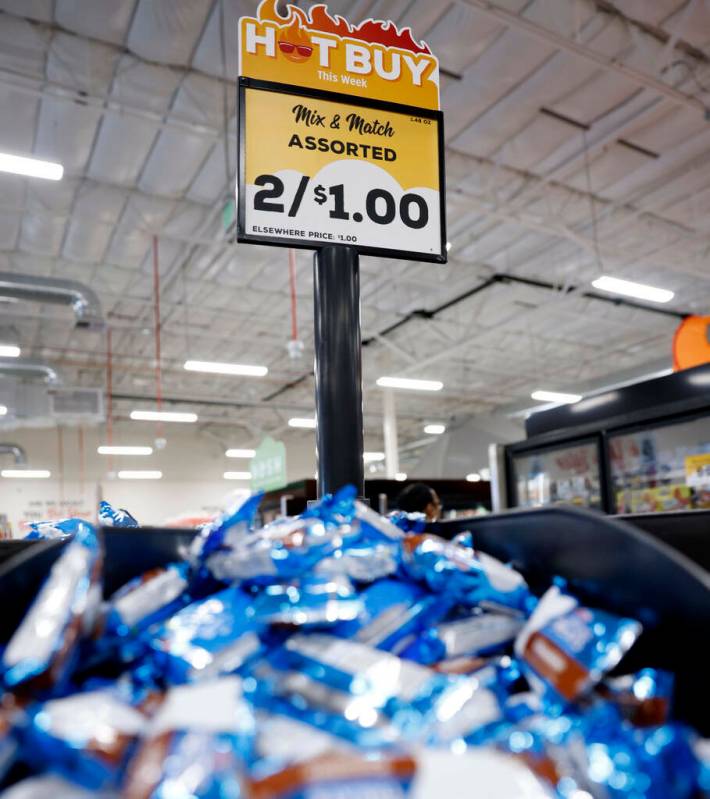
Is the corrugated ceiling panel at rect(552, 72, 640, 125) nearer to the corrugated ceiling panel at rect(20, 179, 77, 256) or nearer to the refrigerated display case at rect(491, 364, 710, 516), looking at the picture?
the refrigerated display case at rect(491, 364, 710, 516)

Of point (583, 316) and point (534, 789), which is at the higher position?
point (583, 316)

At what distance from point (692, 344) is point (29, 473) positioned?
698 inches

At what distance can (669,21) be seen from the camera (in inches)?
231

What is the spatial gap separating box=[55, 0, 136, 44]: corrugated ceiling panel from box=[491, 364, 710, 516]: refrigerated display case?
448cm

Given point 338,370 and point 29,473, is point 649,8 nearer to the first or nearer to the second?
point 338,370

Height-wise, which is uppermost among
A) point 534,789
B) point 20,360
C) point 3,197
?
point 3,197

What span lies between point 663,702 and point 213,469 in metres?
21.2

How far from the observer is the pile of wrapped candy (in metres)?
0.55

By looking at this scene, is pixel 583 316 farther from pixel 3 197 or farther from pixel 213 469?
pixel 213 469

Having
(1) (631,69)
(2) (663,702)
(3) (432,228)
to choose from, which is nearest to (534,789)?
(2) (663,702)

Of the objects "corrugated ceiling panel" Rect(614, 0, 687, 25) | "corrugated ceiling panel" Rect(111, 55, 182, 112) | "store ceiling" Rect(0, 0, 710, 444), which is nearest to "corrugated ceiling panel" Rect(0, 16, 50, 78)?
"store ceiling" Rect(0, 0, 710, 444)

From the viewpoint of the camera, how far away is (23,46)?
19.0ft

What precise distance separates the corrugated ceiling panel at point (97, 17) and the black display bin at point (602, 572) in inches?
222

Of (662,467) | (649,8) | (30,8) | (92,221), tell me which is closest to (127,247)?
(92,221)
